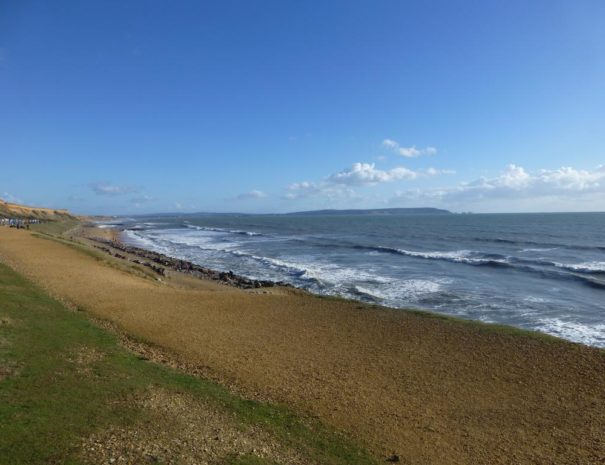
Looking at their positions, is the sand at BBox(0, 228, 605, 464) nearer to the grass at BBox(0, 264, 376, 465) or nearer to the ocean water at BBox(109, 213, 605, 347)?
the grass at BBox(0, 264, 376, 465)

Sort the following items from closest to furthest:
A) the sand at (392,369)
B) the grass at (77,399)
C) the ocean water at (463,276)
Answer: the grass at (77,399), the sand at (392,369), the ocean water at (463,276)

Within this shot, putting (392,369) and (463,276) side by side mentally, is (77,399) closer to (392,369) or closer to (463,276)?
(392,369)

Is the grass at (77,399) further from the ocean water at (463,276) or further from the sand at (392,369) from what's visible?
the ocean water at (463,276)

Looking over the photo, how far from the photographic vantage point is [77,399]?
26.5 ft

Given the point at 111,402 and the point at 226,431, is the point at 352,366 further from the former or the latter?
the point at 111,402

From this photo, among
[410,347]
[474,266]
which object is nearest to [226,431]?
[410,347]

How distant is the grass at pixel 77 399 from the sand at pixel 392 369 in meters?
0.84

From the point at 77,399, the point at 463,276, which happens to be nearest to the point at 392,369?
the point at 77,399

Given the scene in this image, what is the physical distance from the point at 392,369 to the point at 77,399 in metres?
8.30

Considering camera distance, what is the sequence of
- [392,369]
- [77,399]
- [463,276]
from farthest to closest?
[463,276] → [392,369] → [77,399]

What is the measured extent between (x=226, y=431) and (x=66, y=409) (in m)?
2.91

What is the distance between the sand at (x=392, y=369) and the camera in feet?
29.0

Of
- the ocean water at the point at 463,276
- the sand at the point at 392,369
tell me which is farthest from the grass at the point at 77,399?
the ocean water at the point at 463,276

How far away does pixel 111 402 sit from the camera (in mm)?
8250
